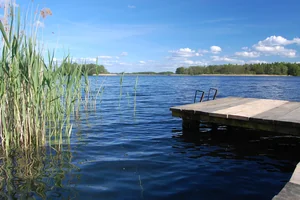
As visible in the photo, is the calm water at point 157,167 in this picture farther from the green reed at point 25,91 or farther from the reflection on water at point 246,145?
the green reed at point 25,91

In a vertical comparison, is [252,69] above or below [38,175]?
above

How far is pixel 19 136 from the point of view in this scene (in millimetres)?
5480

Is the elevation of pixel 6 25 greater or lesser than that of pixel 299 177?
greater

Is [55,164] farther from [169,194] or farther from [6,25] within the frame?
[6,25]

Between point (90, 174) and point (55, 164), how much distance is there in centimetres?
95

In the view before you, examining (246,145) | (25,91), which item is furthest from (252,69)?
(25,91)

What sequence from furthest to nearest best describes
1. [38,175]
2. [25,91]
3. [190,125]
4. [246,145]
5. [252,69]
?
[252,69] → [190,125] → [246,145] → [25,91] → [38,175]

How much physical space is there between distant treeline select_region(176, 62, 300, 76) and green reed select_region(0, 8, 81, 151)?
383ft

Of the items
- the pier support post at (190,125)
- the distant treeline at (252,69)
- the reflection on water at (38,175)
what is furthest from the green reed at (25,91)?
the distant treeline at (252,69)

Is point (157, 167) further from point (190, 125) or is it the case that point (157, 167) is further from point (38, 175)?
point (190, 125)

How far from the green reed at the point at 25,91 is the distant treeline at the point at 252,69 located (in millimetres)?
116881

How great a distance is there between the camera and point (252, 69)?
384 feet

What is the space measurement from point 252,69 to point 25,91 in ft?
407

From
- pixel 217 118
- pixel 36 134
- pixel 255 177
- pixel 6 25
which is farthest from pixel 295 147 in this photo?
pixel 6 25
